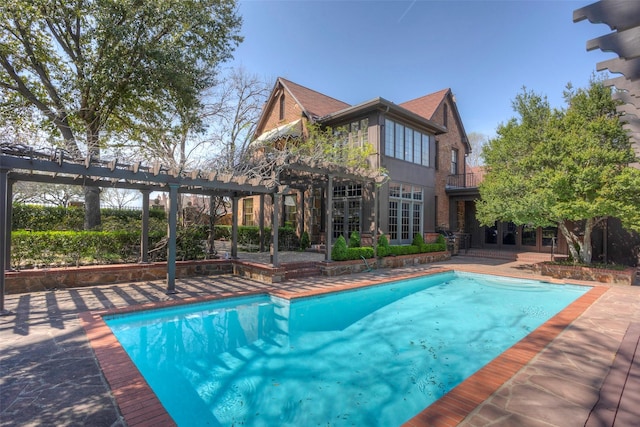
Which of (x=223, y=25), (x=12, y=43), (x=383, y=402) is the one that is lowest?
(x=383, y=402)

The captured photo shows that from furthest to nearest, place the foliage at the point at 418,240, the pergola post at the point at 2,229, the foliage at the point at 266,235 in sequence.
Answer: the foliage at the point at 266,235 < the foliage at the point at 418,240 < the pergola post at the point at 2,229

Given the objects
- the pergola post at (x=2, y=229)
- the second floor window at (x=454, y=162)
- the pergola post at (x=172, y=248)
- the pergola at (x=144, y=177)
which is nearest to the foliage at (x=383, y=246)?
the pergola at (x=144, y=177)

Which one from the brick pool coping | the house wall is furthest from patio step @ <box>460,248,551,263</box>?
the brick pool coping

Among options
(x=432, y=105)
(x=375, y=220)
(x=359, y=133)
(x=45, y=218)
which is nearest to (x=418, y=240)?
(x=375, y=220)

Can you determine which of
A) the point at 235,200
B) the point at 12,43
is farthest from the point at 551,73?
the point at 12,43

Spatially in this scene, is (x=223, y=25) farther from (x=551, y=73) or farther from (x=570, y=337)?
(x=570, y=337)

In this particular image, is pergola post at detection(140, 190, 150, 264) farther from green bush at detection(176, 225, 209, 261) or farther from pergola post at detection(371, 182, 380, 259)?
pergola post at detection(371, 182, 380, 259)

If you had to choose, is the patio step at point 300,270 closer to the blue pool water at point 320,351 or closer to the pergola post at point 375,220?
the blue pool water at point 320,351

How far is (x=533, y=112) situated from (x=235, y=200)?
38.5 ft

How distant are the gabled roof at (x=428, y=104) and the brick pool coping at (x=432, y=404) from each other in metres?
14.3

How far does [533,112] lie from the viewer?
12367 mm

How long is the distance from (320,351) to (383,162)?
10.4 meters

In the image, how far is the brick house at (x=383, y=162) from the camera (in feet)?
47.0

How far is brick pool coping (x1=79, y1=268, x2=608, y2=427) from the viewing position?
305 cm
